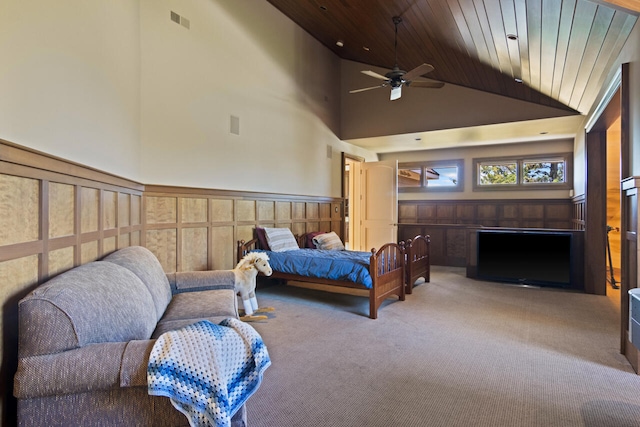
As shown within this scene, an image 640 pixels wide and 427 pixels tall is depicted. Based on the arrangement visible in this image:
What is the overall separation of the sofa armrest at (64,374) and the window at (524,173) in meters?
7.98

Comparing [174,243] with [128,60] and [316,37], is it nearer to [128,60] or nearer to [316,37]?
[128,60]

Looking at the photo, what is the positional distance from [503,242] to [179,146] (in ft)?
16.5

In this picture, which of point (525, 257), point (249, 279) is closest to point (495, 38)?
point (525, 257)

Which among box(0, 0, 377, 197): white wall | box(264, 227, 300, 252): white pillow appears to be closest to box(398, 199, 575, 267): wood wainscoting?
box(0, 0, 377, 197): white wall

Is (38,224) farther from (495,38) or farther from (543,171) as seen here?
(543,171)

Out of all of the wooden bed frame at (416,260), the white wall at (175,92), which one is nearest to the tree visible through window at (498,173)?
the white wall at (175,92)

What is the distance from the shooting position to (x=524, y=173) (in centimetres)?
751

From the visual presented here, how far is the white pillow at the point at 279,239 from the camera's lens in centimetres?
499

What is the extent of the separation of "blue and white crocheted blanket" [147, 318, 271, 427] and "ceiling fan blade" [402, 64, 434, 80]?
360cm

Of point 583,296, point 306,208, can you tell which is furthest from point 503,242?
point 306,208

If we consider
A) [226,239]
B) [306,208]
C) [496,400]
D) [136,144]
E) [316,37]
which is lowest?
[496,400]

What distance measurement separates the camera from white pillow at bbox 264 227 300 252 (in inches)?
197

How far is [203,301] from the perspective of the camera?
2645mm

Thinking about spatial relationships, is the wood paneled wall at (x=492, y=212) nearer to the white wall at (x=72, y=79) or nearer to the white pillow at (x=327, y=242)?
the white pillow at (x=327, y=242)
